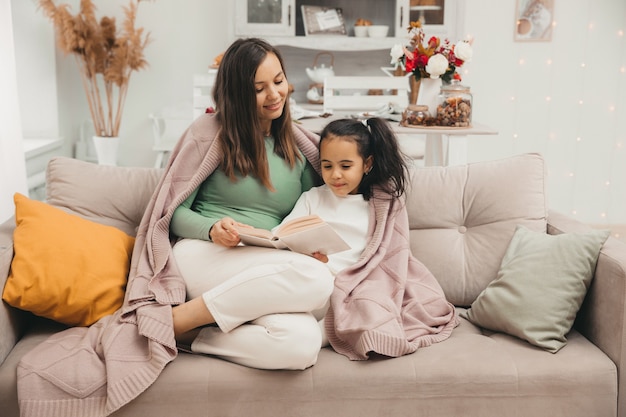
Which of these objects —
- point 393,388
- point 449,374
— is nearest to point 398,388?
point 393,388

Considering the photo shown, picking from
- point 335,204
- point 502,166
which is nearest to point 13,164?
point 335,204

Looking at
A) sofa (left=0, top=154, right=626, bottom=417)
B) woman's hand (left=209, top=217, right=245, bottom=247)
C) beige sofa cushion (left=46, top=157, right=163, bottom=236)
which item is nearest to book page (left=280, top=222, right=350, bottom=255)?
woman's hand (left=209, top=217, right=245, bottom=247)

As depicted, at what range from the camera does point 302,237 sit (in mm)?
1801

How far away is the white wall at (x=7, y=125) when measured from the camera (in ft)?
8.93

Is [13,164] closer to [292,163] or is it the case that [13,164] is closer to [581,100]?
[292,163]

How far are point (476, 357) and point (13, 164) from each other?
6.45 ft

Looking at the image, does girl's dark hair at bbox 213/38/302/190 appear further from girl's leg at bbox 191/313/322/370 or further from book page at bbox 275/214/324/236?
girl's leg at bbox 191/313/322/370

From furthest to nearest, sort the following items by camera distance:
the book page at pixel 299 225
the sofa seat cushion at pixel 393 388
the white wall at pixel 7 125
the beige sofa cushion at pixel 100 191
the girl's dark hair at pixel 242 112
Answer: the white wall at pixel 7 125 < the beige sofa cushion at pixel 100 191 < the girl's dark hair at pixel 242 112 < the book page at pixel 299 225 < the sofa seat cushion at pixel 393 388

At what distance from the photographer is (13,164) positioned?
2.80 m

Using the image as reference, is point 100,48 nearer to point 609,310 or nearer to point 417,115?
point 417,115

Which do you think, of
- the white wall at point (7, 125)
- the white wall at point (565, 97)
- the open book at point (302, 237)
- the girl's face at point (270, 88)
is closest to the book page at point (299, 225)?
the open book at point (302, 237)

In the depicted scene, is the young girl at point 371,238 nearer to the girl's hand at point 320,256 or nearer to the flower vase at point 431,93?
the girl's hand at point 320,256

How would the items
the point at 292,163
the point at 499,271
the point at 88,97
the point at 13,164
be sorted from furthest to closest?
the point at 88,97 → the point at 13,164 → the point at 292,163 → the point at 499,271

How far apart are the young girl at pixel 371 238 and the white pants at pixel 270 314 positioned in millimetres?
118
